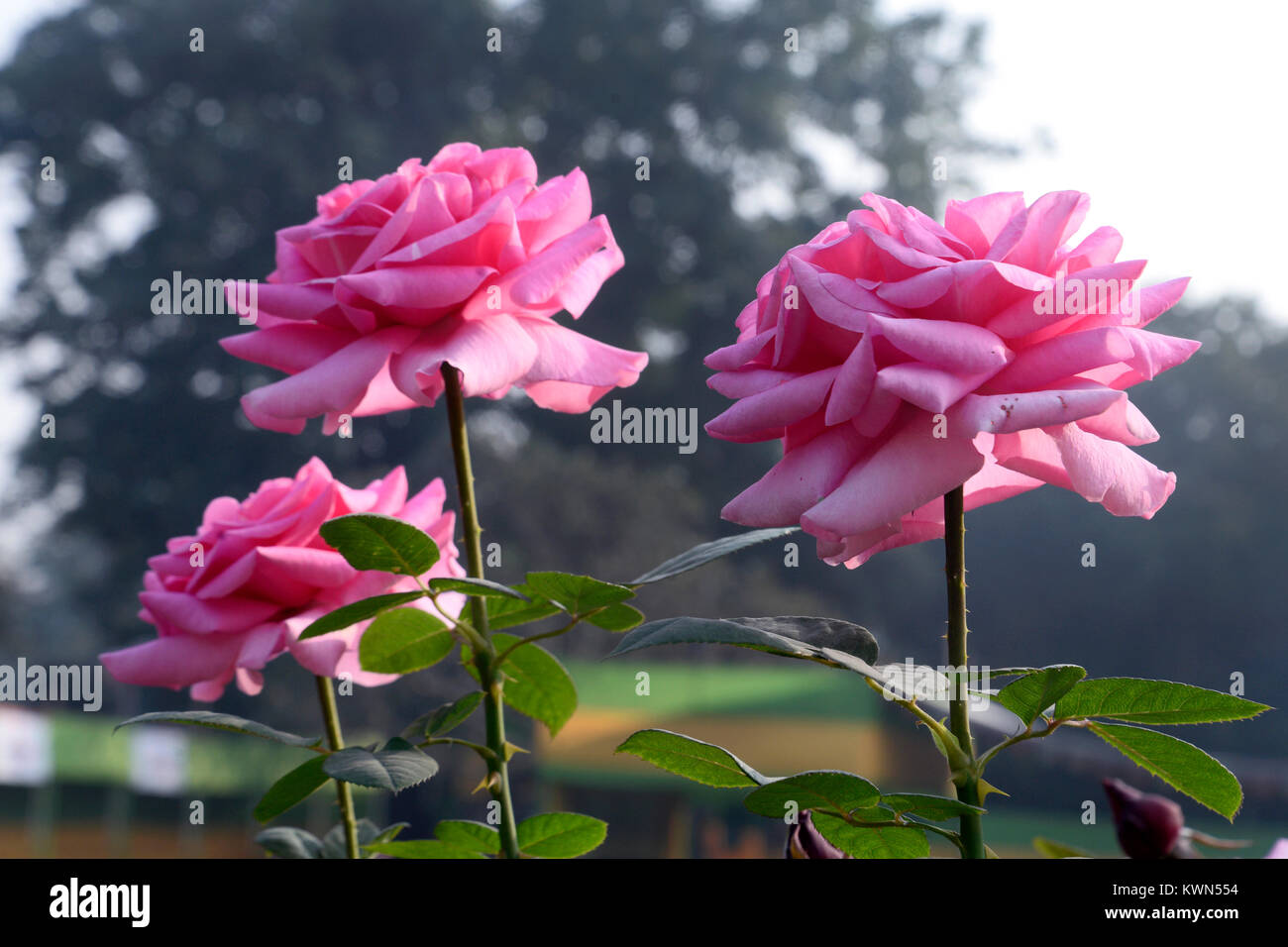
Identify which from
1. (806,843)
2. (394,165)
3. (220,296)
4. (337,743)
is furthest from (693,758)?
(394,165)

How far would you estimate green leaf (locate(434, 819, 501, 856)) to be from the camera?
0.30 m

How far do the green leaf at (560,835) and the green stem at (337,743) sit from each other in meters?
0.05

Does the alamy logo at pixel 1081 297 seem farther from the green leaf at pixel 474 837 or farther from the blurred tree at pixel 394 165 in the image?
the blurred tree at pixel 394 165

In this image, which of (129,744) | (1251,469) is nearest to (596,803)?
(129,744)

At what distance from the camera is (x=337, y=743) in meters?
0.32

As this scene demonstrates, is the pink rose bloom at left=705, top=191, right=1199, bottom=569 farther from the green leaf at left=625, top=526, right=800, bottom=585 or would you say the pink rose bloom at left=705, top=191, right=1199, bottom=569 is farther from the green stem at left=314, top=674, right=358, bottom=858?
the green stem at left=314, top=674, right=358, bottom=858

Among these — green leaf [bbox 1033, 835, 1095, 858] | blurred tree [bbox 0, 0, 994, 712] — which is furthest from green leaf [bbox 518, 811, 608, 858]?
blurred tree [bbox 0, 0, 994, 712]

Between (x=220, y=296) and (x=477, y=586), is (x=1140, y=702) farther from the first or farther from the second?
(x=220, y=296)

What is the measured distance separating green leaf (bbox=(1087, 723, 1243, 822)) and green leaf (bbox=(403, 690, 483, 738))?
14 cm

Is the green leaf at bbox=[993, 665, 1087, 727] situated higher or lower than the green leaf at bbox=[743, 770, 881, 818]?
higher

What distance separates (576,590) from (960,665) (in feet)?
0.27

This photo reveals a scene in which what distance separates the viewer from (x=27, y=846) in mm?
7062

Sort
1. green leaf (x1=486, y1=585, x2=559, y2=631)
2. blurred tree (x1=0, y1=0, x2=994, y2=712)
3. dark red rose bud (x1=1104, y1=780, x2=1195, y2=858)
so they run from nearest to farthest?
dark red rose bud (x1=1104, y1=780, x2=1195, y2=858) → green leaf (x1=486, y1=585, x2=559, y2=631) → blurred tree (x1=0, y1=0, x2=994, y2=712)
